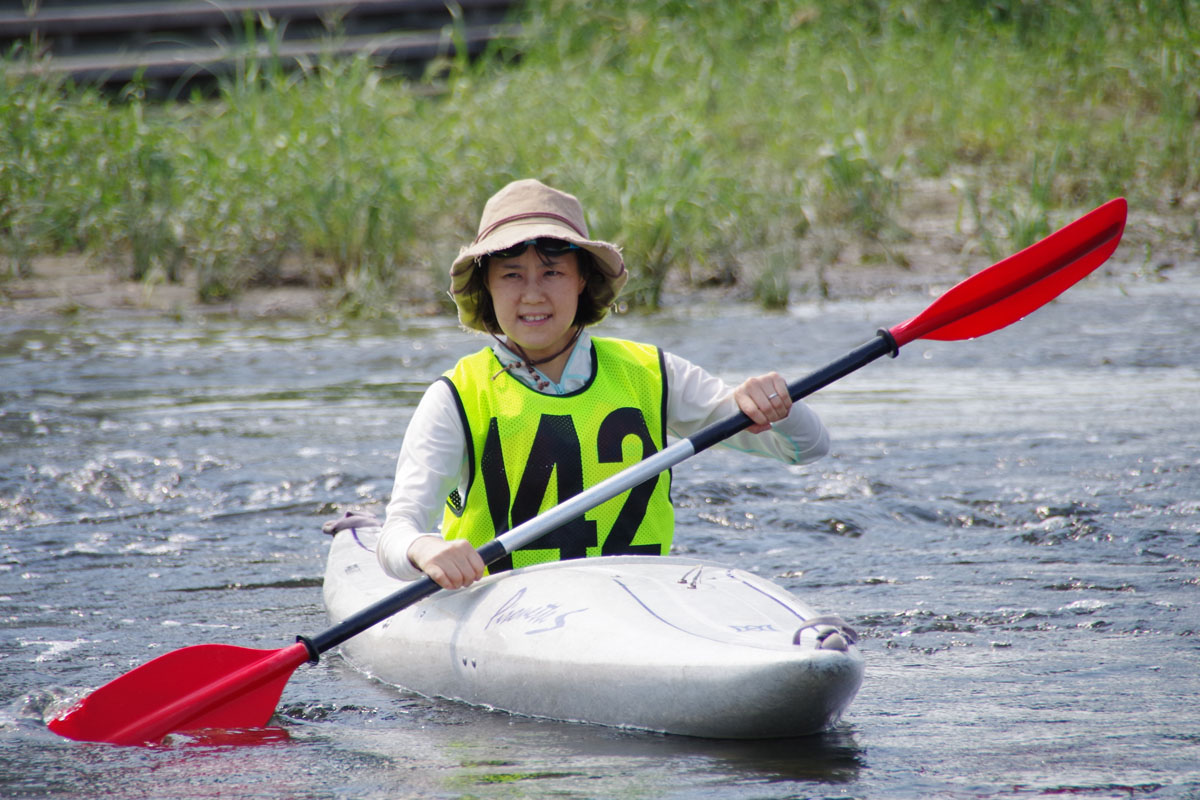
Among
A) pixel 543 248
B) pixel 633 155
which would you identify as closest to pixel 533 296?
pixel 543 248

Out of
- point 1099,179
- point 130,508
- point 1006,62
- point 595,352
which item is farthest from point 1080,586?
point 1006,62

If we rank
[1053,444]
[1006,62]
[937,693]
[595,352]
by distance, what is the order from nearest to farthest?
[937,693] → [595,352] → [1053,444] → [1006,62]

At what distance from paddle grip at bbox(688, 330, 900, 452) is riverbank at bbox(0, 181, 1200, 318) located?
17.3ft

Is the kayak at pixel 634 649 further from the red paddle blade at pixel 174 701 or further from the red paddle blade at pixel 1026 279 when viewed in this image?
the red paddle blade at pixel 1026 279

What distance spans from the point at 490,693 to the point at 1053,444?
306 centimetres

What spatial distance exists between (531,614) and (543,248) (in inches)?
30.7

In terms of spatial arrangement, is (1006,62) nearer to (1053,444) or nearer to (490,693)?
(1053,444)

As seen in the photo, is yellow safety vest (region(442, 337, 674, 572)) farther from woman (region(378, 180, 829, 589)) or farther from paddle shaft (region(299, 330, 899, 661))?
paddle shaft (region(299, 330, 899, 661))

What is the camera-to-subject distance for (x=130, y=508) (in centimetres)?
505

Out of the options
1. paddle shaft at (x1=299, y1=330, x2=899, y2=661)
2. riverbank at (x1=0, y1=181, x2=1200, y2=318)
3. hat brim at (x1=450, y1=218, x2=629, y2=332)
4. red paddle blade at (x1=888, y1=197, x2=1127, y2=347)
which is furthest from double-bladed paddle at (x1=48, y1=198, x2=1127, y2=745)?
riverbank at (x1=0, y1=181, x2=1200, y2=318)

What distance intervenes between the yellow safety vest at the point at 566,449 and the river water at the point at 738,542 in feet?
1.43

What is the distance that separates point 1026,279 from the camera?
367cm

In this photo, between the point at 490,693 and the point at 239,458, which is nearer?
the point at 490,693

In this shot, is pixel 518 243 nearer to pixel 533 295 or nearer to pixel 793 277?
pixel 533 295
